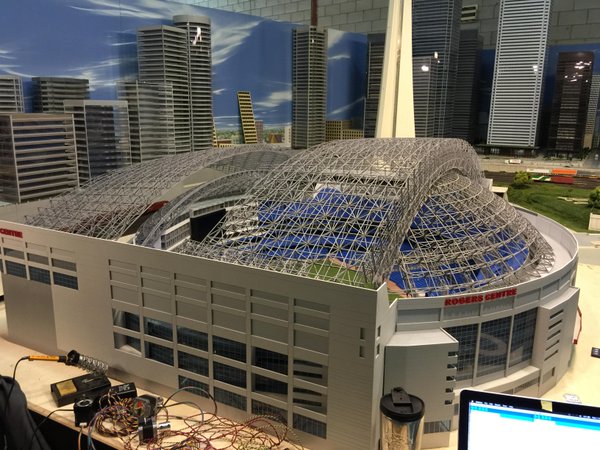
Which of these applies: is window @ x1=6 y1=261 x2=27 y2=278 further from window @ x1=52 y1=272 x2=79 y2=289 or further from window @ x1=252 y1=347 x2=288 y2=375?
window @ x1=252 y1=347 x2=288 y2=375

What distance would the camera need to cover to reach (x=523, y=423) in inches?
229

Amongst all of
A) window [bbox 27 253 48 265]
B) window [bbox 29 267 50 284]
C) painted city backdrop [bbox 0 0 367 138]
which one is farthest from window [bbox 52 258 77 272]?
painted city backdrop [bbox 0 0 367 138]

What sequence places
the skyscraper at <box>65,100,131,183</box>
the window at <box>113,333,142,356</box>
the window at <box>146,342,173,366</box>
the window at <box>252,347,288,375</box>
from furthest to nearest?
the skyscraper at <box>65,100,131,183</box>, the window at <box>113,333,142,356</box>, the window at <box>146,342,173,366</box>, the window at <box>252,347,288,375</box>

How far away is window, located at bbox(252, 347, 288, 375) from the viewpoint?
13703 mm

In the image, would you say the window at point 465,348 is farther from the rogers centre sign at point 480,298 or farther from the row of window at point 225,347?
the row of window at point 225,347

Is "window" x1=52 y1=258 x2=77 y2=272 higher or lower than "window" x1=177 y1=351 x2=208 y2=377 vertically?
higher

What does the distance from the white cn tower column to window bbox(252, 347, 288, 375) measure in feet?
91.1

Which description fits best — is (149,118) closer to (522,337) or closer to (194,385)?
(194,385)

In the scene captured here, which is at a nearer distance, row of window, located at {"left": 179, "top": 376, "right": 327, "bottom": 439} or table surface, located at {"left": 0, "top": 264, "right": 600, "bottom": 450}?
row of window, located at {"left": 179, "top": 376, "right": 327, "bottom": 439}

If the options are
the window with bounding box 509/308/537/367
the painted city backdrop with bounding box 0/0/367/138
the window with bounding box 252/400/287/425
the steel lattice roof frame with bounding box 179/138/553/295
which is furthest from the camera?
the painted city backdrop with bounding box 0/0/367/138

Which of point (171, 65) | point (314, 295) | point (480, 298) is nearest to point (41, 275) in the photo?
point (314, 295)

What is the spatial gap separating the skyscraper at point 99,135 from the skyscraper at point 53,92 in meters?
0.64

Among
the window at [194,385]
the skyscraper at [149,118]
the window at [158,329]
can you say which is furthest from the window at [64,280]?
the skyscraper at [149,118]

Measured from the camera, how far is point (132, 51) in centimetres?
3697
